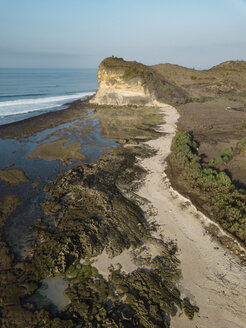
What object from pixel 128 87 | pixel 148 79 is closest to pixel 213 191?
pixel 128 87

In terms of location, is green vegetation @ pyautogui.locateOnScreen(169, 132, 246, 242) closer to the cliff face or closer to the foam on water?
the cliff face

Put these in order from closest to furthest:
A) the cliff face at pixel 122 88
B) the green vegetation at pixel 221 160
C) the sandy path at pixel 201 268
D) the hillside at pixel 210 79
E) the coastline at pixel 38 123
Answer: the sandy path at pixel 201 268, the green vegetation at pixel 221 160, the coastline at pixel 38 123, the cliff face at pixel 122 88, the hillside at pixel 210 79

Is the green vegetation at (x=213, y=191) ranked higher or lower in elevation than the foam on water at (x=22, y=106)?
lower

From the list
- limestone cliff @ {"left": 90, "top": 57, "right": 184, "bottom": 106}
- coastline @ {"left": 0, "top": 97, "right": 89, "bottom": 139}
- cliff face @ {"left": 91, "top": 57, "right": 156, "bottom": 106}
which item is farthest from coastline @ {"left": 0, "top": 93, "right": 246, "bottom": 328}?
limestone cliff @ {"left": 90, "top": 57, "right": 184, "bottom": 106}

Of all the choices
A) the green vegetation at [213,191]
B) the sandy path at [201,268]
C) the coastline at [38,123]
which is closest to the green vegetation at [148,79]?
the coastline at [38,123]

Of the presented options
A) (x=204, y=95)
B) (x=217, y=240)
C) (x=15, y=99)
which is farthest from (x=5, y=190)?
(x=204, y=95)

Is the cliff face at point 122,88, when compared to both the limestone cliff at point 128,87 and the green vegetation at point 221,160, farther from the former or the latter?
the green vegetation at point 221,160

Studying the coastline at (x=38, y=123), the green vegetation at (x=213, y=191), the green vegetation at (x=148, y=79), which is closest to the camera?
the green vegetation at (x=213, y=191)

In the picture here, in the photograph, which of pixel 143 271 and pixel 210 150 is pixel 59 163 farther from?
pixel 210 150
